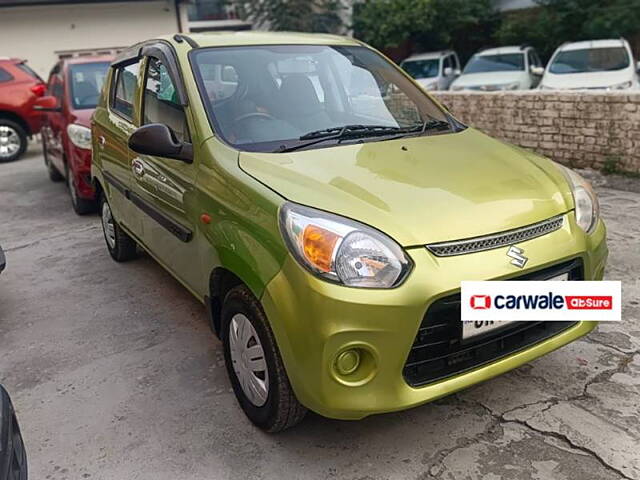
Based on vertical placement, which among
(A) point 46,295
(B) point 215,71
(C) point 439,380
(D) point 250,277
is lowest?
(A) point 46,295

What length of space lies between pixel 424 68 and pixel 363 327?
1379 cm

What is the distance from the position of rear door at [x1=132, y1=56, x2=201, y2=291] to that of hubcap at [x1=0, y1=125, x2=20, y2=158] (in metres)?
8.09

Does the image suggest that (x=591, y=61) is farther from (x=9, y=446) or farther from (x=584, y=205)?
(x=9, y=446)

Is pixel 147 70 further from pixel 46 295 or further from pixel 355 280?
pixel 355 280

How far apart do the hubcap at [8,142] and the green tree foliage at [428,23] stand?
34.8ft

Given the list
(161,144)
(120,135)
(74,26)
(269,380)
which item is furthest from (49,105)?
(74,26)

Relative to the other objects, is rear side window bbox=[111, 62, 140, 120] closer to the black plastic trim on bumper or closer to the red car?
the black plastic trim on bumper

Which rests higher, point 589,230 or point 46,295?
point 589,230

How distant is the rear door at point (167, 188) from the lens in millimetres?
3006

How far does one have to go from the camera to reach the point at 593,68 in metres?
10.7

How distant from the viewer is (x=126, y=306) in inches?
163

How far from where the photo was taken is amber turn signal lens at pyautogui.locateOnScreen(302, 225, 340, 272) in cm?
213

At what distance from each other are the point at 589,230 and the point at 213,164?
67.6 inches

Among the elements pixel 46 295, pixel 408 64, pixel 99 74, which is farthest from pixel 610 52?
pixel 46 295
